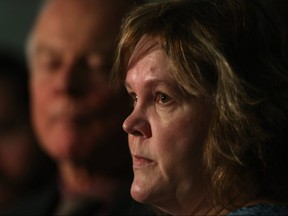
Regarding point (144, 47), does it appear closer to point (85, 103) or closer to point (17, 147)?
point (85, 103)

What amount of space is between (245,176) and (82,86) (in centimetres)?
95

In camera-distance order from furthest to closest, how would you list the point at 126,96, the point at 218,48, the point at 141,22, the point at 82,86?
the point at 82,86
the point at 126,96
the point at 141,22
the point at 218,48

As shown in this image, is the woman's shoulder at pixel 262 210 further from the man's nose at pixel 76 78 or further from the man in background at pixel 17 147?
the man in background at pixel 17 147

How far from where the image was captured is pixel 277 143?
1.50m

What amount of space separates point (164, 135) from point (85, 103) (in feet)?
2.95

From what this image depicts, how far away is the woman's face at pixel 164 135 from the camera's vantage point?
58.8 inches

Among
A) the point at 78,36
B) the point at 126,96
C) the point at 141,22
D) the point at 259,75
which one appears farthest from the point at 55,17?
the point at 259,75

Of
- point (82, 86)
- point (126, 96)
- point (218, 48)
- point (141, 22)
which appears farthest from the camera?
point (82, 86)

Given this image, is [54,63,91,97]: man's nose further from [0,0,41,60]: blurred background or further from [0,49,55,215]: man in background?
[0,0,41,60]: blurred background

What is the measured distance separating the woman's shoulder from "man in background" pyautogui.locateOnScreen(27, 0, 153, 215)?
2.73 feet

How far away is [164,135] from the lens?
150 cm

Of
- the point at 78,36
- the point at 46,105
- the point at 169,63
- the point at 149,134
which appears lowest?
the point at 46,105

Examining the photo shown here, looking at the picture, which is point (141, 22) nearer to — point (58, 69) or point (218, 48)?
point (218, 48)

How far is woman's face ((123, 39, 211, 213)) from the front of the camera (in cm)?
149
